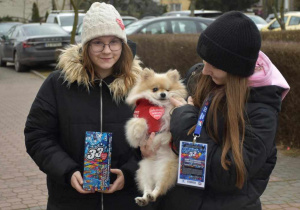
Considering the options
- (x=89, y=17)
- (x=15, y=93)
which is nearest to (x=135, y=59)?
(x=89, y=17)

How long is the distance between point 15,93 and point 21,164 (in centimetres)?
827

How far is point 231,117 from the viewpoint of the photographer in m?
2.35

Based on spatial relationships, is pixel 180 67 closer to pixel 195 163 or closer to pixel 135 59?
pixel 135 59

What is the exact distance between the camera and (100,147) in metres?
3.04

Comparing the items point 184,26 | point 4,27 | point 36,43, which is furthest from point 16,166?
point 4,27

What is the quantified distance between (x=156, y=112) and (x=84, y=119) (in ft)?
1.59

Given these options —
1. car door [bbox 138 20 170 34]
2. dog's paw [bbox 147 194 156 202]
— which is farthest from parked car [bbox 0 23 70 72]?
dog's paw [bbox 147 194 156 202]

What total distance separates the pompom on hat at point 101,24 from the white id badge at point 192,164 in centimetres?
109

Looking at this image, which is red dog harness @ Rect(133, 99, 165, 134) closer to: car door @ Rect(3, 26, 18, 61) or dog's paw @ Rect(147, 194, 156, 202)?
dog's paw @ Rect(147, 194, 156, 202)

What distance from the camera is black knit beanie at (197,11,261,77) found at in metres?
2.39

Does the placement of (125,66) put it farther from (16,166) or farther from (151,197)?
(16,166)

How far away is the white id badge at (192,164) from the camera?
7.83 ft

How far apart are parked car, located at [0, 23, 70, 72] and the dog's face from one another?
16552 millimetres

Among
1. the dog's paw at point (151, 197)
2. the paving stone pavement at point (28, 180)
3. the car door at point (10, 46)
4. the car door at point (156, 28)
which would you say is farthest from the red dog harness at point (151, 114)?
the car door at point (10, 46)
